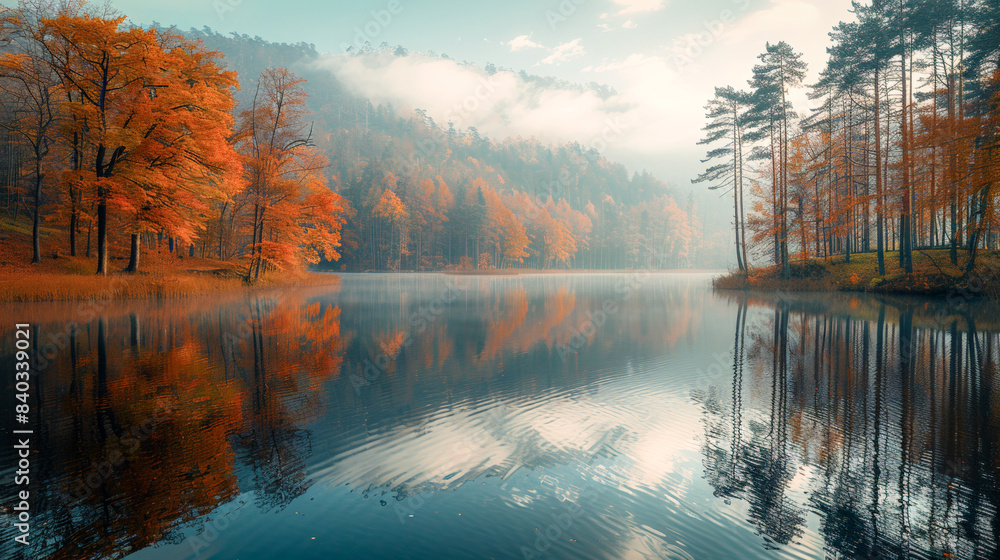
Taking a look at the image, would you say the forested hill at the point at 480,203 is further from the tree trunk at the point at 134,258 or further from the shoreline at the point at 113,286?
the tree trunk at the point at 134,258

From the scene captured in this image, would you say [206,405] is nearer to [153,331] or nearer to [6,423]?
[6,423]

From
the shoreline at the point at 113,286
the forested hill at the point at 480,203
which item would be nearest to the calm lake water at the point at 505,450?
the shoreline at the point at 113,286

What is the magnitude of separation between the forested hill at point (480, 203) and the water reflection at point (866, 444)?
236 ft

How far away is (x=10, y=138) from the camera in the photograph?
112 feet

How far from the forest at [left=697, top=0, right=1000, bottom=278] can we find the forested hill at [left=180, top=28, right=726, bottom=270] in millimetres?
51731

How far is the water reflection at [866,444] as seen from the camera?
3967 mm


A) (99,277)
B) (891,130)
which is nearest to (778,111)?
(891,130)

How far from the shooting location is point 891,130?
28.6 metres

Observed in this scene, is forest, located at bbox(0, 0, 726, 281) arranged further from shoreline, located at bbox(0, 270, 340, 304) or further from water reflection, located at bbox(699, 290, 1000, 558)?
water reflection, located at bbox(699, 290, 1000, 558)

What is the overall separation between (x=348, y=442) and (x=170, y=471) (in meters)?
1.90

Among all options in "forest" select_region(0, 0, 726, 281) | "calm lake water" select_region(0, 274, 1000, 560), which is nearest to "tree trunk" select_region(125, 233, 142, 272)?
"forest" select_region(0, 0, 726, 281)

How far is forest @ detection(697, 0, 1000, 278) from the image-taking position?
72.6 ft

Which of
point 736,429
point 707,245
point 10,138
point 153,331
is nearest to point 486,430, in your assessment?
point 736,429
